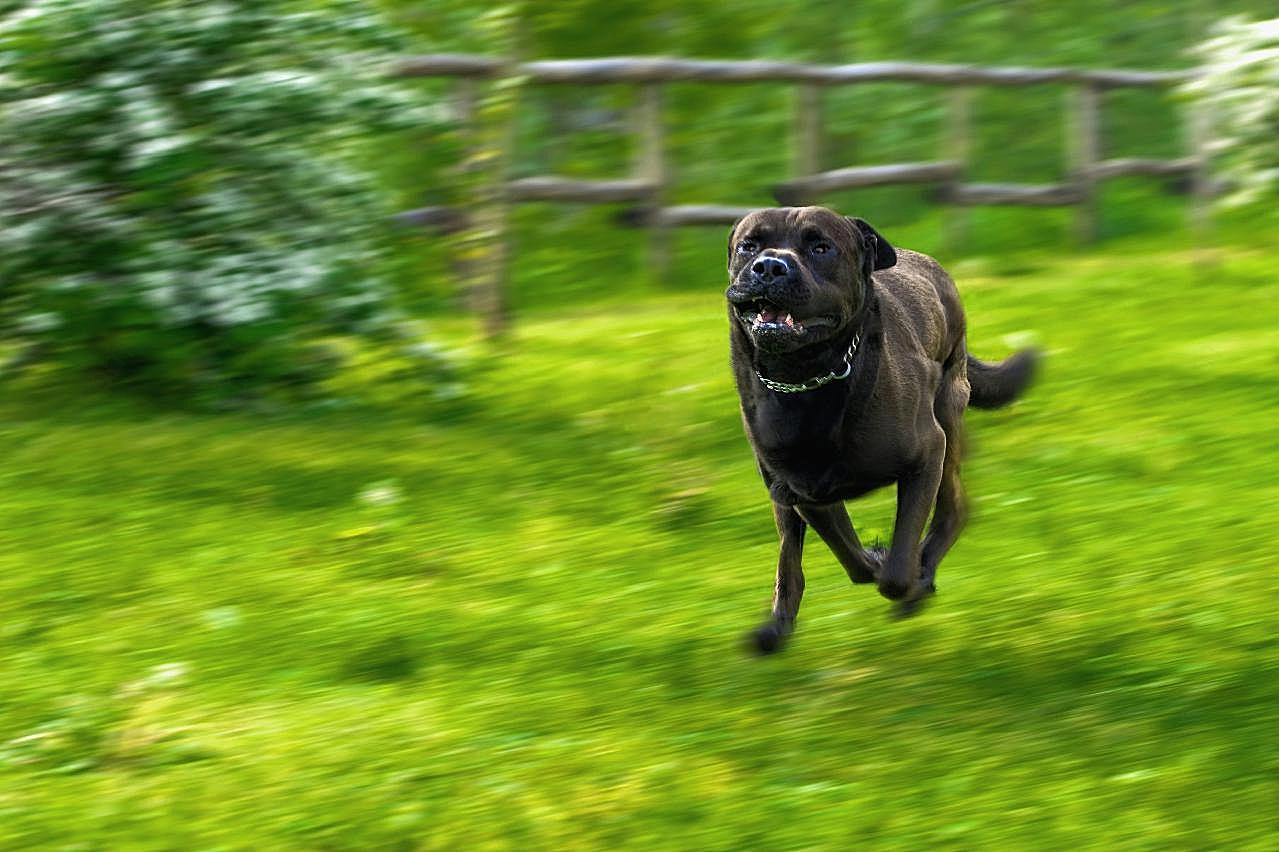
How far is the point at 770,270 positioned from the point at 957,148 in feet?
32.4

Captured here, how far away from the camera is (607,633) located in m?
6.18

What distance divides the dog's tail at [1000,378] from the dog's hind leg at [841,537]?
115cm

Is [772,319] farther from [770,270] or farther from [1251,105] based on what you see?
[1251,105]

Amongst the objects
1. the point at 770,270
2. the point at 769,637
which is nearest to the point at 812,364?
the point at 770,270

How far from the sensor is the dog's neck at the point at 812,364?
5207 mm

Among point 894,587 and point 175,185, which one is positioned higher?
point 175,185

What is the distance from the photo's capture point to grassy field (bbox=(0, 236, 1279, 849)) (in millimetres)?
4820

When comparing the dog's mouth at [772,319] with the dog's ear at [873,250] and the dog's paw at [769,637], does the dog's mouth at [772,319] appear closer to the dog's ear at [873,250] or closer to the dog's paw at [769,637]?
the dog's ear at [873,250]

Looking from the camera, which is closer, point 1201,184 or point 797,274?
point 797,274

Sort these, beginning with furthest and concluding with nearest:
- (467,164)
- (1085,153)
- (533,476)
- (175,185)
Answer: (1085,153) < (467,164) < (175,185) < (533,476)

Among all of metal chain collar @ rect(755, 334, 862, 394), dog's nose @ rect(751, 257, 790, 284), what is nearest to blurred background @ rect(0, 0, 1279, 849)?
metal chain collar @ rect(755, 334, 862, 394)

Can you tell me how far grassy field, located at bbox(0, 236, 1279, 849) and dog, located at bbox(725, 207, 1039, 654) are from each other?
412mm

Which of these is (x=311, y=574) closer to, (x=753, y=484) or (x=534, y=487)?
(x=534, y=487)

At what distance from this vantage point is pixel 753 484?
7.90 m
